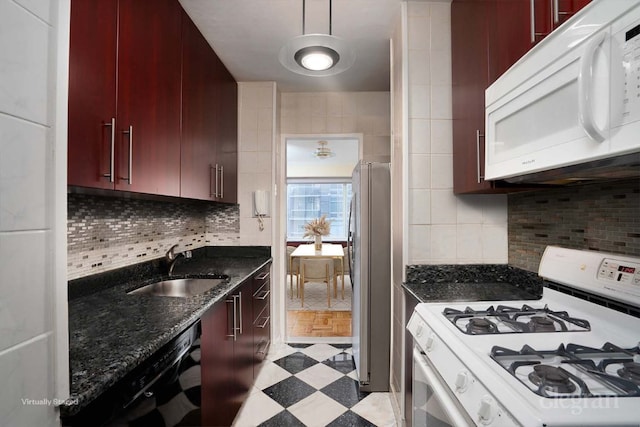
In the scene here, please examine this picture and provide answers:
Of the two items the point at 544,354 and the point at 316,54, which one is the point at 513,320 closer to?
the point at 544,354

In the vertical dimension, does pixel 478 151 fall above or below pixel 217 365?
above

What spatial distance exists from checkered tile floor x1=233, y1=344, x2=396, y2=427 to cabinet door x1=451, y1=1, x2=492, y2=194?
58.5 inches

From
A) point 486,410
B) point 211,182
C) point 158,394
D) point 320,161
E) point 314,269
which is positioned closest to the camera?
point 486,410

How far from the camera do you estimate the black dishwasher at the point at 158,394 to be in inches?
30.1

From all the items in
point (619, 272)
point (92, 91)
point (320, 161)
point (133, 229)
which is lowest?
point (619, 272)

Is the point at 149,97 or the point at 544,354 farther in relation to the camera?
the point at 149,97

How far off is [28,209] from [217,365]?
3.99 feet

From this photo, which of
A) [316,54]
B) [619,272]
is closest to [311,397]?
[619,272]

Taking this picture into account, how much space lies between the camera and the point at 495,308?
48.7 inches

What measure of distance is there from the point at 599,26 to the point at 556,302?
1031 mm

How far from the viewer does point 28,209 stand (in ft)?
1.79

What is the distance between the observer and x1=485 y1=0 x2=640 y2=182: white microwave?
2.23 feet

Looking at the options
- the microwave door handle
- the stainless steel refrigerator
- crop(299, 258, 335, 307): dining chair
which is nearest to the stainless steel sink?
the stainless steel refrigerator

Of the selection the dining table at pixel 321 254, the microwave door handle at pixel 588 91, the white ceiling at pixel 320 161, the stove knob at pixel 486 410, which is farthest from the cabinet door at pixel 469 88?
the white ceiling at pixel 320 161
